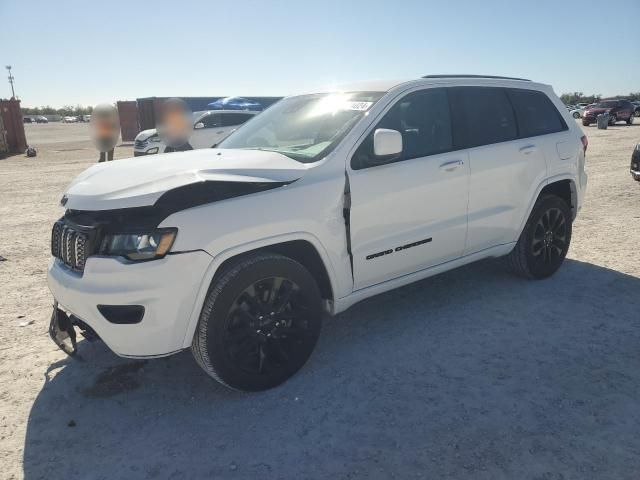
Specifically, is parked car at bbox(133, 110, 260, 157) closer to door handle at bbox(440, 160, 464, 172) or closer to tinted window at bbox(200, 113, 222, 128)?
tinted window at bbox(200, 113, 222, 128)

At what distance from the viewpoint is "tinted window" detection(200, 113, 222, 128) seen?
15.0 m

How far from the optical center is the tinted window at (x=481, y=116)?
12.8 feet

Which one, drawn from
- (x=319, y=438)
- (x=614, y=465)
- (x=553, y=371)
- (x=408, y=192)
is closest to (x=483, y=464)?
(x=614, y=465)

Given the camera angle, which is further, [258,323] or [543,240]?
[543,240]

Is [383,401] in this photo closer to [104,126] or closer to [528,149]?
[528,149]

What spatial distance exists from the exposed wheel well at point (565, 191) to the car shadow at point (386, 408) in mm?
1172

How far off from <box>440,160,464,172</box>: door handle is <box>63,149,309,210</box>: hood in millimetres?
1140

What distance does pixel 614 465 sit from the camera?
7.66 ft

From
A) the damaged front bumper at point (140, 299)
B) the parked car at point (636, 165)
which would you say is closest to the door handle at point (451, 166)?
the damaged front bumper at point (140, 299)

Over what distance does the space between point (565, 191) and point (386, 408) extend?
10.3ft

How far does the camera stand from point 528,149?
4266 mm

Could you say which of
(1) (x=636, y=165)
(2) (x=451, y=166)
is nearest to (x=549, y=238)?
(2) (x=451, y=166)

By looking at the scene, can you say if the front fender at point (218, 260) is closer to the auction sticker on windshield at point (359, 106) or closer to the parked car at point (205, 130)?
the auction sticker on windshield at point (359, 106)

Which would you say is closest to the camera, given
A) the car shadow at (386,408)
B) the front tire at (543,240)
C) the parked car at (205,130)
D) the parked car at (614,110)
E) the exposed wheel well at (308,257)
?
the car shadow at (386,408)
